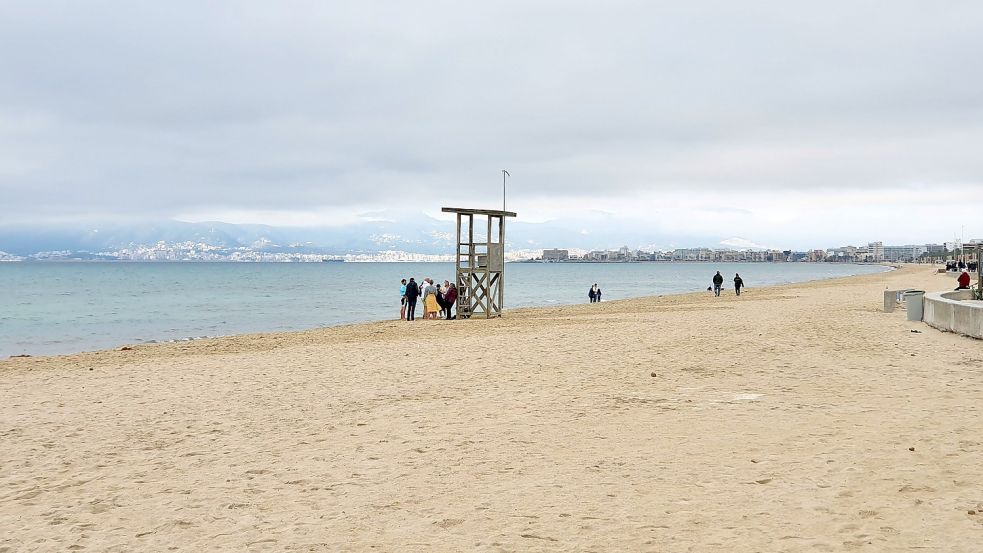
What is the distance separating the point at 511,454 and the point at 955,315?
12.4 meters

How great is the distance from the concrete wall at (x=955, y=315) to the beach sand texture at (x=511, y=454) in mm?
1287

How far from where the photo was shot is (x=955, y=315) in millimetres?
14906

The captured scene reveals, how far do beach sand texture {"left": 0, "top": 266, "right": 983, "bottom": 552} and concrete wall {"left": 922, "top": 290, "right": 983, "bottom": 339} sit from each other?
1287 millimetres

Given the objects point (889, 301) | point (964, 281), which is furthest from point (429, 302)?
point (964, 281)

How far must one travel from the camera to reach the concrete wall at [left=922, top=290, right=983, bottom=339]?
1383cm

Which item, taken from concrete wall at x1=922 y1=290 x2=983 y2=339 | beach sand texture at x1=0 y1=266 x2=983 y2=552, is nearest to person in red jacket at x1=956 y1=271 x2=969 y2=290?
concrete wall at x1=922 y1=290 x2=983 y2=339

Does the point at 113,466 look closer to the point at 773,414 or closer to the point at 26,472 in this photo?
the point at 26,472

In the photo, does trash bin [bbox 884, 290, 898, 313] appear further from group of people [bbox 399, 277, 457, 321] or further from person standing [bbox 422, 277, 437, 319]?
person standing [bbox 422, 277, 437, 319]

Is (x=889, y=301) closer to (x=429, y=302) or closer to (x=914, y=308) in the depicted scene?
(x=914, y=308)

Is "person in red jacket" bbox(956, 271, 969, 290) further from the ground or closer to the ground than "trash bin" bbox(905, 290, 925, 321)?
Result: further from the ground

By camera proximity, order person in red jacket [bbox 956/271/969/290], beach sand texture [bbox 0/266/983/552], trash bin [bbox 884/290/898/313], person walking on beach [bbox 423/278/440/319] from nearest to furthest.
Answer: beach sand texture [bbox 0/266/983/552] < trash bin [bbox 884/290/898/313] < person in red jacket [bbox 956/271/969/290] < person walking on beach [bbox 423/278/440/319]

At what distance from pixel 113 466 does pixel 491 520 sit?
12.1 feet

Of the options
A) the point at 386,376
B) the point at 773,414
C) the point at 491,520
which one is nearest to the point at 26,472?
the point at 491,520

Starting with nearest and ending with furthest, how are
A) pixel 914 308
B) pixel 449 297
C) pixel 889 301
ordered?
1. pixel 914 308
2. pixel 889 301
3. pixel 449 297
